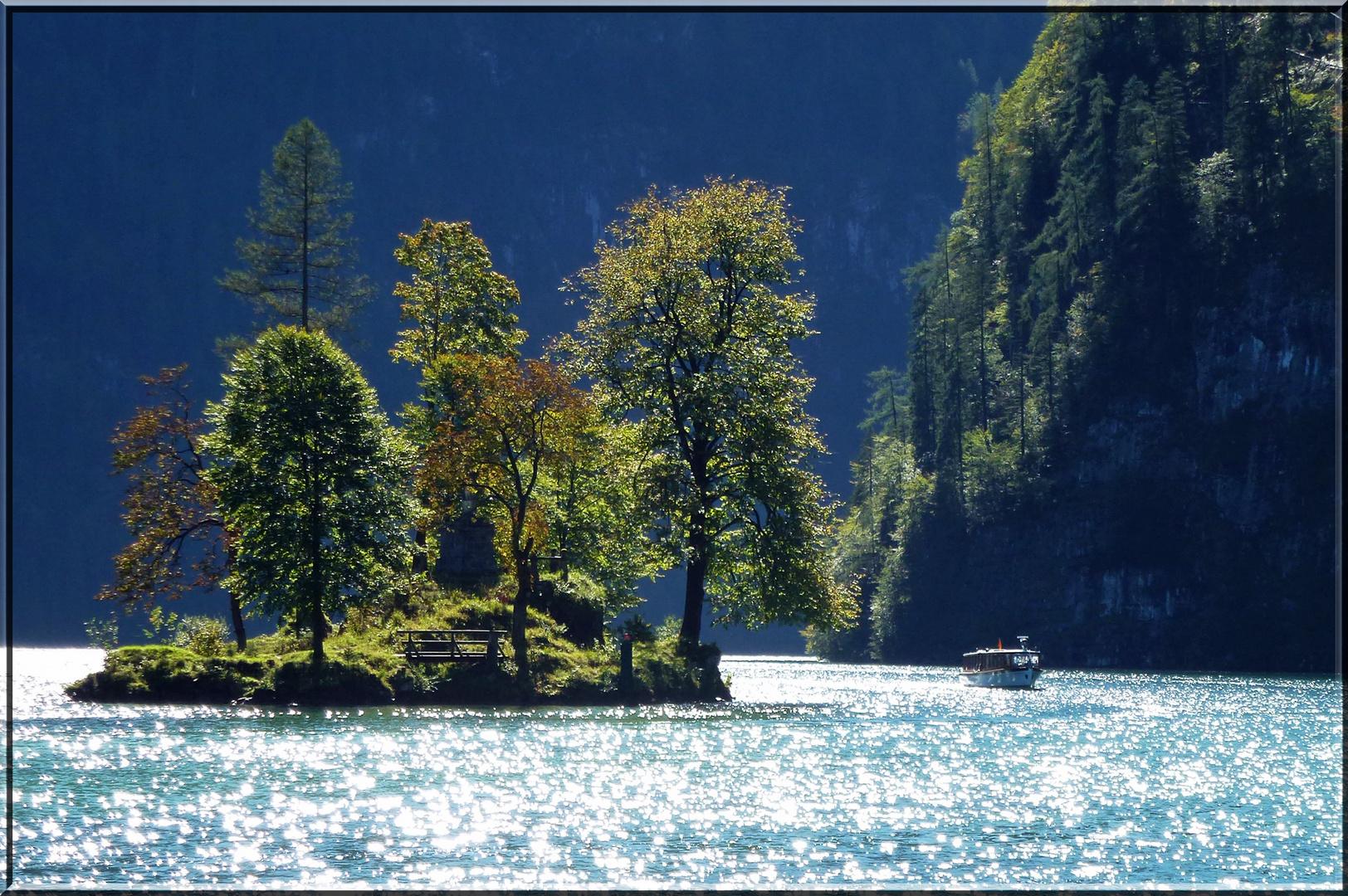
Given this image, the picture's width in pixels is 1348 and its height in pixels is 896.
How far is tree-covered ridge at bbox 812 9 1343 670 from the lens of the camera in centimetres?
9375

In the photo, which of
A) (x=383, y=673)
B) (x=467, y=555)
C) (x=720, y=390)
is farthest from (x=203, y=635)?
(x=720, y=390)

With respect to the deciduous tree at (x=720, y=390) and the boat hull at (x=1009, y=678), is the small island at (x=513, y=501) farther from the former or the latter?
the boat hull at (x=1009, y=678)

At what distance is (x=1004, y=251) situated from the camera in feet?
421

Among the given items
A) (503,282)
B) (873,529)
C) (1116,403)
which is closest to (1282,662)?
(1116,403)

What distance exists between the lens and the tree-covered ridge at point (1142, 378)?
9375 centimetres

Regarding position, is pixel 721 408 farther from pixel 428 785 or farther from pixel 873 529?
pixel 873 529

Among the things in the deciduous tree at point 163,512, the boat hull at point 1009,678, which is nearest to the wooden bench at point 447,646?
the deciduous tree at point 163,512

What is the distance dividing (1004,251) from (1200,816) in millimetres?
110323

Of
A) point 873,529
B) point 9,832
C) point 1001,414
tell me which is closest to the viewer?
point 9,832

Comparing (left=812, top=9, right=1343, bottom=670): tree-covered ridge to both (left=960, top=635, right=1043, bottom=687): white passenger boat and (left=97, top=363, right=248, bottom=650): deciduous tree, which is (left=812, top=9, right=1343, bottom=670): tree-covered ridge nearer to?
(left=960, top=635, right=1043, bottom=687): white passenger boat

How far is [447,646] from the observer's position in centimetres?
4403

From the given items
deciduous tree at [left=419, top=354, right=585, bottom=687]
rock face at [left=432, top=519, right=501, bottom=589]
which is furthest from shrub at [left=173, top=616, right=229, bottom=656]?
deciduous tree at [left=419, top=354, right=585, bottom=687]

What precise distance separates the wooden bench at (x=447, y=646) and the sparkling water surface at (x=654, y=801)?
243cm

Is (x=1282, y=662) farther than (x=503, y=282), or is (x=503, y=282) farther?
(x=1282, y=662)
